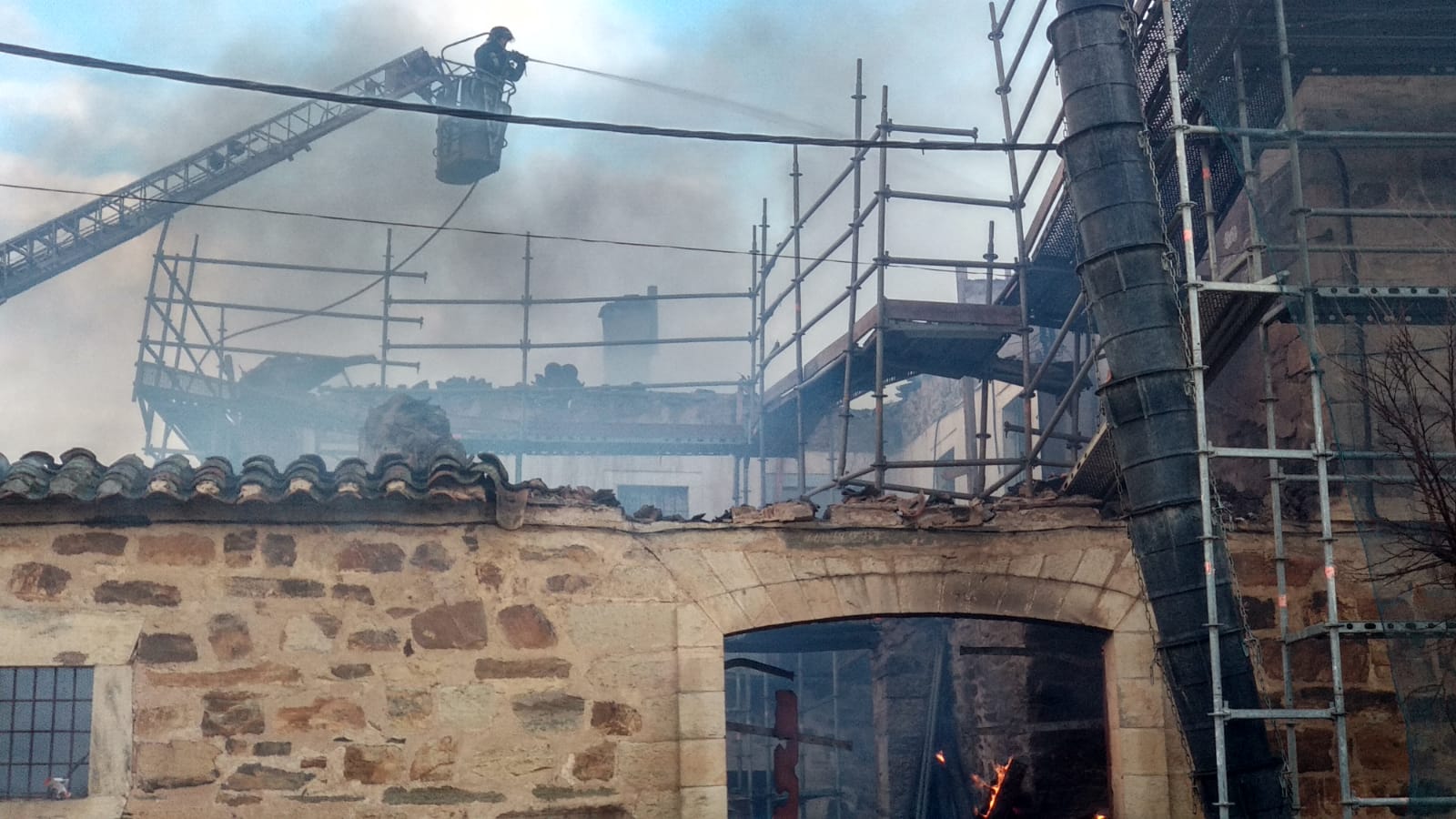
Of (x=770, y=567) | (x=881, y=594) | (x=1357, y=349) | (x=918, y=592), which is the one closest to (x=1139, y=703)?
(x=918, y=592)

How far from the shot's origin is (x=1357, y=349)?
7.90 m

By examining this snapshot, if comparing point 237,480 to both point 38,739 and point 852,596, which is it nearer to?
point 38,739

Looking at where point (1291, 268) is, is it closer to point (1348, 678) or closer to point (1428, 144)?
point (1428, 144)

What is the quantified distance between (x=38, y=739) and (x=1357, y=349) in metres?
8.09

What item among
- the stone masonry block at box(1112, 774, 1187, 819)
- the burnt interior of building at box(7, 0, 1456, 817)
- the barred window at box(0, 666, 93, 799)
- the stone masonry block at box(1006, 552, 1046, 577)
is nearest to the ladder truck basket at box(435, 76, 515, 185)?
the burnt interior of building at box(7, 0, 1456, 817)

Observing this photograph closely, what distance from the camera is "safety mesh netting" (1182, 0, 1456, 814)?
7035 mm

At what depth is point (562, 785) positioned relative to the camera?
7.38 meters

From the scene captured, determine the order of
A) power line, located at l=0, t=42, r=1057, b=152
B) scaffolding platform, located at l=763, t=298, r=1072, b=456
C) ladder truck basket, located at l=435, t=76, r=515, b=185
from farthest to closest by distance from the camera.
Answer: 1. ladder truck basket, located at l=435, t=76, r=515, b=185
2. scaffolding platform, located at l=763, t=298, r=1072, b=456
3. power line, located at l=0, t=42, r=1057, b=152

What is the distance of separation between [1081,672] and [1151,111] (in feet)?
13.9

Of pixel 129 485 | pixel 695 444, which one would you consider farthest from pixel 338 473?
pixel 695 444

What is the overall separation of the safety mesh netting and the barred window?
6595mm

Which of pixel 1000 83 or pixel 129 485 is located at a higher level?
pixel 1000 83

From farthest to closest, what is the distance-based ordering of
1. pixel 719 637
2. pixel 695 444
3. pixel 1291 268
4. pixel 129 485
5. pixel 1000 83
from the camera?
1. pixel 695 444
2. pixel 1000 83
3. pixel 1291 268
4. pixel 719 637
5. pixel 129 485

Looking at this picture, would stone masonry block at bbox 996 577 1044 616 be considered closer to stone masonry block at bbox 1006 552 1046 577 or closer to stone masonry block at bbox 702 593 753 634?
stone masonry block at bbox 1006 552 1046 577
